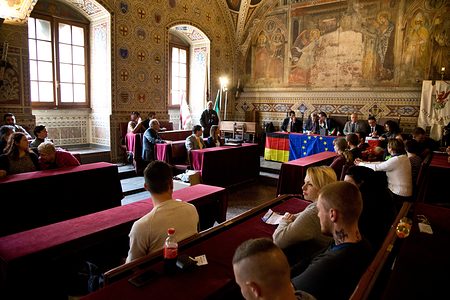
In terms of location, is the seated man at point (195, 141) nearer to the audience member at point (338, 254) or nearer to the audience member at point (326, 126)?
the audience member at point (326, 126)

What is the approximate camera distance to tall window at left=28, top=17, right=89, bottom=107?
27.2ft

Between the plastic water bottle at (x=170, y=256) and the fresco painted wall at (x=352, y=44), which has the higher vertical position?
the fresco painted wall at (x=352, y=44)

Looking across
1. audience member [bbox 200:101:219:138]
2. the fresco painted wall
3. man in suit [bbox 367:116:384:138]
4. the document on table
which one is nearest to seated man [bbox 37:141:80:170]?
the document on table

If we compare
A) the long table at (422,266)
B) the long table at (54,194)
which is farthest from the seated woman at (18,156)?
the long table at (422,266)

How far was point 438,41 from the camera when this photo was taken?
936 cm

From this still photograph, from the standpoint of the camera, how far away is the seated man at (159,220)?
6.98 ft

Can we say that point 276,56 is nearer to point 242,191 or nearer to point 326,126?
point 326,126

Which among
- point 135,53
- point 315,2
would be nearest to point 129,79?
point 135,53

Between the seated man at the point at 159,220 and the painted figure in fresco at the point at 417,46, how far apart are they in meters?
9.85

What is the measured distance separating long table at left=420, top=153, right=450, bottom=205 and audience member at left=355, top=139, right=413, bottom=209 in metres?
1.26

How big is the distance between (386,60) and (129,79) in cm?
785

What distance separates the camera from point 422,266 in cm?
196

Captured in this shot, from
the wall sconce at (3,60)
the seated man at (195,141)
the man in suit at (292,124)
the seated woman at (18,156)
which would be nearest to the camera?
the seated woman at (18,156)

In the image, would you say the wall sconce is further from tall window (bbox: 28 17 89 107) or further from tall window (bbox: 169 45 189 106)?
tall window (bbox: 169 45 189 106)
